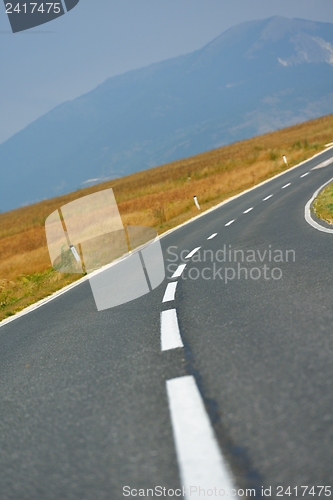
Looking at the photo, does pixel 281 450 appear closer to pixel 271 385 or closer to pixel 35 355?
pixel 271 385

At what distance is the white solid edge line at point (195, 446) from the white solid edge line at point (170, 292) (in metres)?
4.07

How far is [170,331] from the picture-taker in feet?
19.6

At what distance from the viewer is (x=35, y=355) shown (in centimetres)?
Answer: 656

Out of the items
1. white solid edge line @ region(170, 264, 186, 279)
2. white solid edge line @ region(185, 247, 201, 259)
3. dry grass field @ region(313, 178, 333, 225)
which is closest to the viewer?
white solid edge line @ region(170, 264, 186, 279)

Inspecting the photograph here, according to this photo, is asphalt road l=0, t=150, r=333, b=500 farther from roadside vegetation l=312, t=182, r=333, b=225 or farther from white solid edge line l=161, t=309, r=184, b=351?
roadside vegetation l=312, t=182, r=333, b=225

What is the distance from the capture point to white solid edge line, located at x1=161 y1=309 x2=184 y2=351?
5.32 meters

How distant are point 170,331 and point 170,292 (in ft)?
8.77

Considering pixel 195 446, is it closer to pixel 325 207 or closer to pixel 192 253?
pixel 192 253

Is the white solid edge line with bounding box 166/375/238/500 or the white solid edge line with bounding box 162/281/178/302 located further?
the white solid edge line with bounding box 162/281/178/302

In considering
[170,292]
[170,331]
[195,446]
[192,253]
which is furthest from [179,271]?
[195,446]

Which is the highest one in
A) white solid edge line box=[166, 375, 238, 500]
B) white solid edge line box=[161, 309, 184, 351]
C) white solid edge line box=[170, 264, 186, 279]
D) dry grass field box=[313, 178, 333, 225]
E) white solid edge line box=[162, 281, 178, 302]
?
white solid edge line box=[166, 375, 238, 500]

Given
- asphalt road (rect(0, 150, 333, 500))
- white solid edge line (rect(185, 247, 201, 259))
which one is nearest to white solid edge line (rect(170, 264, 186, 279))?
white solid edge line (rect(185, 247, 201, 259))

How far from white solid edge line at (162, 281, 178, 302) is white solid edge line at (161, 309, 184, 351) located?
88 centimetres

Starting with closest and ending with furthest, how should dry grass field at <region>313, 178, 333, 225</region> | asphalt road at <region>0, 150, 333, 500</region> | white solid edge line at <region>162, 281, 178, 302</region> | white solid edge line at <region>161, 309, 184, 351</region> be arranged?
asphalt road at <region>0, 150, 333, 500</region> → white solid edge line at <region>161, 309, 184, 351</region> → white solid edge line at <region>162, 281, 178, 302</region> → dry grass field at <region>313, 178, 333, 225</region>
